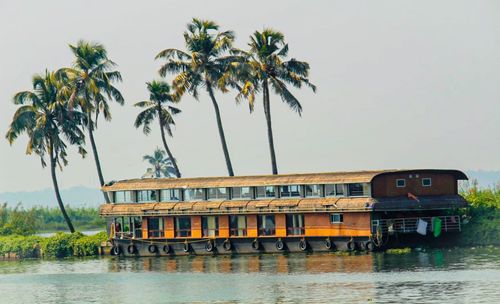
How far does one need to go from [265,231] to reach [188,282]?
43.5 feet

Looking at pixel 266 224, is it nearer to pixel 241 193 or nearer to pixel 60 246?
pixel 241 193

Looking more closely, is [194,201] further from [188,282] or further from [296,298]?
[296,298]

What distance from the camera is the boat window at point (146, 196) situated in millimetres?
80731

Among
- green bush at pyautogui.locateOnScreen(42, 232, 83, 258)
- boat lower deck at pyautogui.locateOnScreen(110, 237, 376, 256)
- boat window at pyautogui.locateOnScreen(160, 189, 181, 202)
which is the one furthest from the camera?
green bush at pyautogui.locateOnScreen(42, 232, 83, 258)

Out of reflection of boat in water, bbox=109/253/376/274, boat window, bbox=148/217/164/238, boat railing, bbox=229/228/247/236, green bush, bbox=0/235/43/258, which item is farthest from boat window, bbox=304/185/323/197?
green bush, bbox=0/235/43/258

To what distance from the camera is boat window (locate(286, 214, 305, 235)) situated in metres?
73.6

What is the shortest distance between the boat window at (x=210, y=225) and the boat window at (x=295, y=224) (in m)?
5.37

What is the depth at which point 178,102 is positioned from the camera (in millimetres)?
86875

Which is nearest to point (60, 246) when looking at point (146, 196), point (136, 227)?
point (136, 227)

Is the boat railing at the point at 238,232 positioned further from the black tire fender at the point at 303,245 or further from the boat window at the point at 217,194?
the black tire fender at the point at 303,245

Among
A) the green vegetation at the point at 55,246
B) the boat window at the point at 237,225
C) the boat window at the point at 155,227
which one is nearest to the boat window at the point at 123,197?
the boat window at the point at 155,227

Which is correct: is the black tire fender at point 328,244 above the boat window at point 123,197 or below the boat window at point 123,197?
below

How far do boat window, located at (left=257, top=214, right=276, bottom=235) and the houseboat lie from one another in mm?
61

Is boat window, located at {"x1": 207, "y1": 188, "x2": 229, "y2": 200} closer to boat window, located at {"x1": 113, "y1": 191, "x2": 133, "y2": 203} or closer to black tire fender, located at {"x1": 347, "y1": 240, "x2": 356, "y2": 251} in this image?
boat window, located at {"x1": 113, "y1": 191, "x2": 133, "y2": 203}
